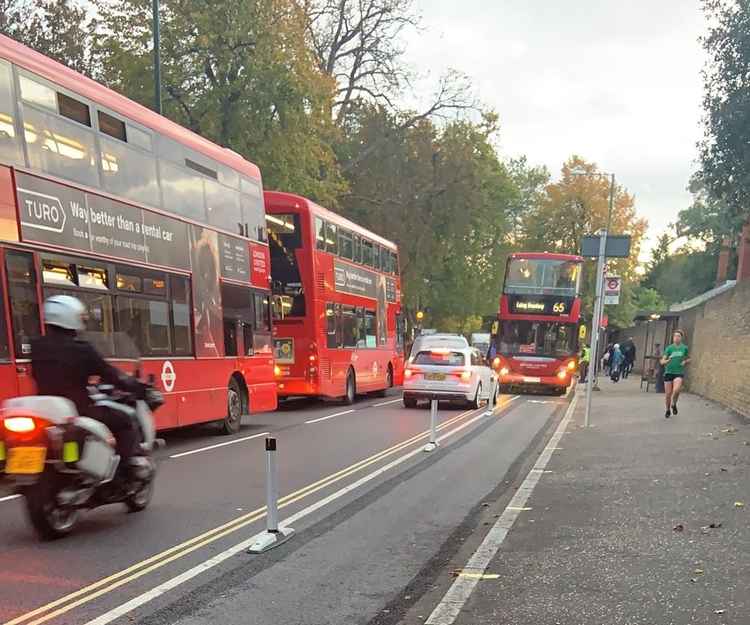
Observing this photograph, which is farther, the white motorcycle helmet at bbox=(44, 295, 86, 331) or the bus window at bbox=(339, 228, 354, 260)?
the bus window at bbox=(339, 228, 354, 260)

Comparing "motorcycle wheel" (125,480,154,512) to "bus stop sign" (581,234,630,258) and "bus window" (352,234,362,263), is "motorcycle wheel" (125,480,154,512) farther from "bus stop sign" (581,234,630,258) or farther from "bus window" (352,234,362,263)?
"bus window" (352,234,362,263)

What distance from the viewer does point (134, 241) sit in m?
9.85

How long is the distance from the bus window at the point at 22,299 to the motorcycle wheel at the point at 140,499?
2.10 metres

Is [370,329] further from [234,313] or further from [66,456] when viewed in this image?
[66,456]

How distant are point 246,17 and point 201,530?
59.4ft

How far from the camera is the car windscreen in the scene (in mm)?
17078

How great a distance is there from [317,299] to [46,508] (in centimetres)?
1155

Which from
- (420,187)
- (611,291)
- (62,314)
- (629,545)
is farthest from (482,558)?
(420,187)

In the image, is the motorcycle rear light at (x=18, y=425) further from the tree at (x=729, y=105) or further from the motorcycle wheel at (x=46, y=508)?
the tree at (x=729, y=105)

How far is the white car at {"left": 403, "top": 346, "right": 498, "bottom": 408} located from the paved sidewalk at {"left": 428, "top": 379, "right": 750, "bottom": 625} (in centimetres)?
681

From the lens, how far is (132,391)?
233 inches

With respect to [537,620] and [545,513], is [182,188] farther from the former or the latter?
[537,620]

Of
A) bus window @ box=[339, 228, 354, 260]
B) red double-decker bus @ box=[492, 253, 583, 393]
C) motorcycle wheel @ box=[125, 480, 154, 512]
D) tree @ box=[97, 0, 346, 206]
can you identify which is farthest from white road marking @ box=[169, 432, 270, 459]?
red double-decker bus @ box=[492, 253, 583, 393]

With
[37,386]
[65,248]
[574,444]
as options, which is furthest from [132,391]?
[574,444]
